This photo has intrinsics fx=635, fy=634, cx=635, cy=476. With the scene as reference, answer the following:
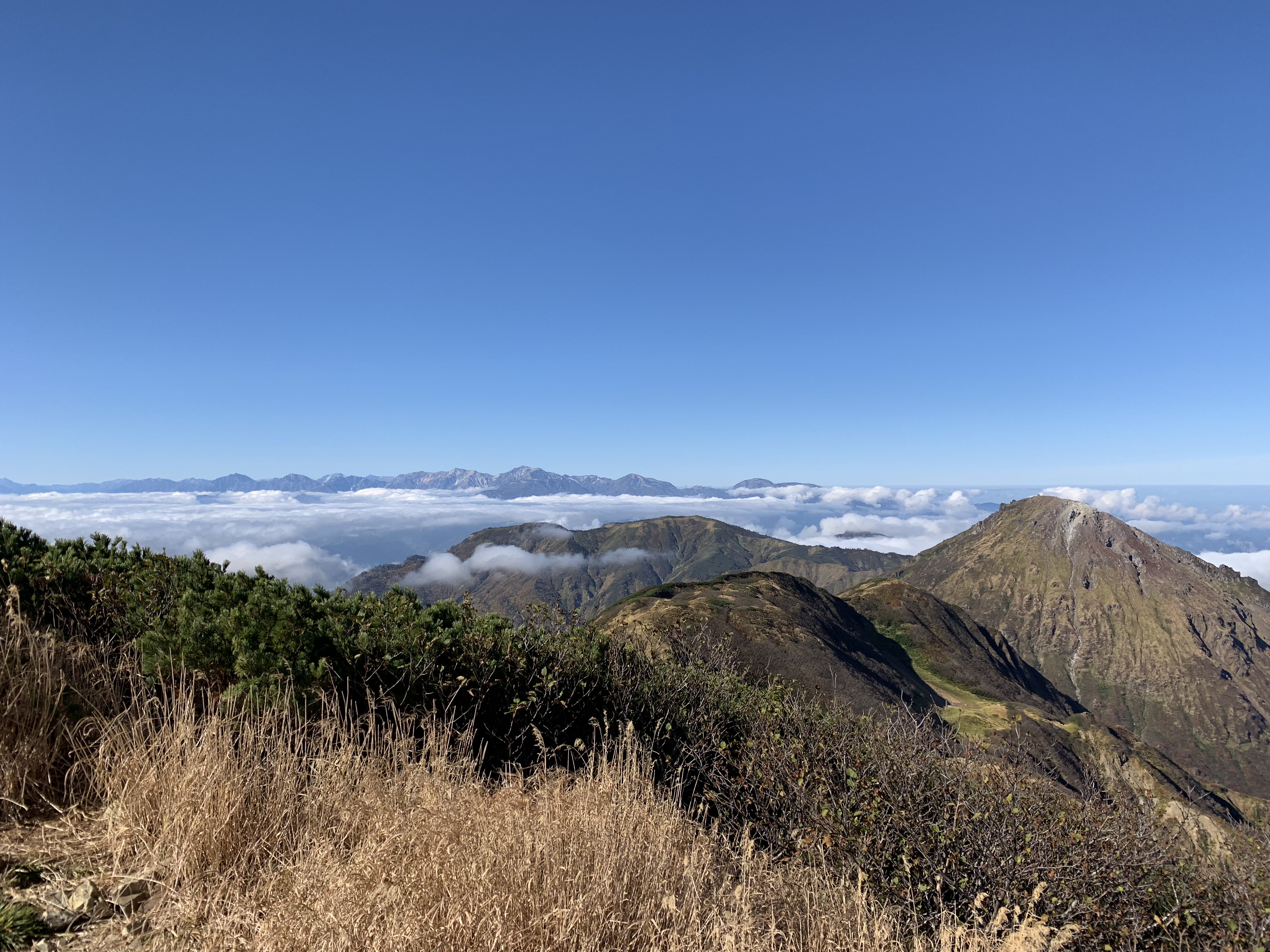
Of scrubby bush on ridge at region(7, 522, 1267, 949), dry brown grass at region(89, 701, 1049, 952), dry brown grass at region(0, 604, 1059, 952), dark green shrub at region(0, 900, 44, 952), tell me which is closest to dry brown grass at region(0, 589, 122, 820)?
dry brown grass at region(0, 604, 1059, 952)

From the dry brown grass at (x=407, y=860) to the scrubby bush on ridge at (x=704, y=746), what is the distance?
1.24 meters

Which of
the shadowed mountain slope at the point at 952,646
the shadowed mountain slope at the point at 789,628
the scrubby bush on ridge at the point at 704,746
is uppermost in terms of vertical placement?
the scrubby bush on ridge at the point at 704,746

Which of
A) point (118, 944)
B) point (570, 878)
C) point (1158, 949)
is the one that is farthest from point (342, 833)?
point (1158, 949)

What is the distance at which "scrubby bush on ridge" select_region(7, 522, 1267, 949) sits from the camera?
24.1ft

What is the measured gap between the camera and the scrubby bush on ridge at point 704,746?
7355mm

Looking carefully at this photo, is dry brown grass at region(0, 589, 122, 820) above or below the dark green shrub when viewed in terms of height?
above

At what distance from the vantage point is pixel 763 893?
17.2 feet

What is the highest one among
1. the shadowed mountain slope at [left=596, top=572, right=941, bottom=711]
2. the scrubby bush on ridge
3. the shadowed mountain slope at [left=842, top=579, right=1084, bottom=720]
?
the scrubby bush on ridge

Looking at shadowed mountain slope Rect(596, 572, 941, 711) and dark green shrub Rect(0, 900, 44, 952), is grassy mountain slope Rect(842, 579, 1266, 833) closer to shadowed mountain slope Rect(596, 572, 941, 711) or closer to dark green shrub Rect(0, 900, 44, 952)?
shadowed mountain slope Rect(596, 572, 941, 711)

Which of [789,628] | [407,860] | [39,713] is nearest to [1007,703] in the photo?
[789,628]

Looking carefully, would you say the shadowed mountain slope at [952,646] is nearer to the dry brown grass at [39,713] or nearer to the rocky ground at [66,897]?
the dry brown grass at [39,713]

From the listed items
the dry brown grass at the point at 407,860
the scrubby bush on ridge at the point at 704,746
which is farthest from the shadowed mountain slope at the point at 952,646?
the dry brown grass at the point at 407,860

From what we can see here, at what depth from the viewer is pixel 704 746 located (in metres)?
10.1

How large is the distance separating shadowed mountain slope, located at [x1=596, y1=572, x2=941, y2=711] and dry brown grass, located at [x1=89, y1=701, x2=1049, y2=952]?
27199 mm
